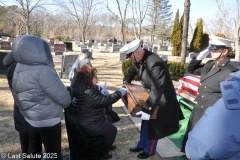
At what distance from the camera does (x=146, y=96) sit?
8.96 feet

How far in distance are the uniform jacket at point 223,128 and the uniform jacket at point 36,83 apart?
154cm

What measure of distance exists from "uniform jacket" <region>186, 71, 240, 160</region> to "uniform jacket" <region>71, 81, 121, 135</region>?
1502 millimetres

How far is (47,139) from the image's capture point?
234cm

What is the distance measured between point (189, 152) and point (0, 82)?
814cm

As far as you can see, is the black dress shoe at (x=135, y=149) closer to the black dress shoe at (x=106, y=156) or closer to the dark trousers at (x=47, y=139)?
the black dress shoe at (x=106, y=156)

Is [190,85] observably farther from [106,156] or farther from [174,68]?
[174,68]

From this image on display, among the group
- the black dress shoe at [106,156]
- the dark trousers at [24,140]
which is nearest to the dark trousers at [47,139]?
the dark trousers at [24,140]

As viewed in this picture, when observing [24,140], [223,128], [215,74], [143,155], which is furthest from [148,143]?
[223,128]

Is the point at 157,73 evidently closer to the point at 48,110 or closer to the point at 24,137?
the point at 48,110

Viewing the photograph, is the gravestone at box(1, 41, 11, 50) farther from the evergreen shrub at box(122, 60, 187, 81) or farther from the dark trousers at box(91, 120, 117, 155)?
the dark trousers at box(91, 120, 117, 155)

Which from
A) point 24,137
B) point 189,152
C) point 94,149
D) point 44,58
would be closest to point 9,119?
point 24,137

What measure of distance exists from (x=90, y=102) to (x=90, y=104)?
1.1 inches

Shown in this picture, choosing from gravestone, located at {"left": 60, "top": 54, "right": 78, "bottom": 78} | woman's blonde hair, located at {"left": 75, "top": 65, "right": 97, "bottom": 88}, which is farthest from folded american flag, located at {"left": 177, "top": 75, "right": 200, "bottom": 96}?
gravestone, located at {"left": 60, "top": 54, "right": 78, "bottom": 78}

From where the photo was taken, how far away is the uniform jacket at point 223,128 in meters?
1.06
